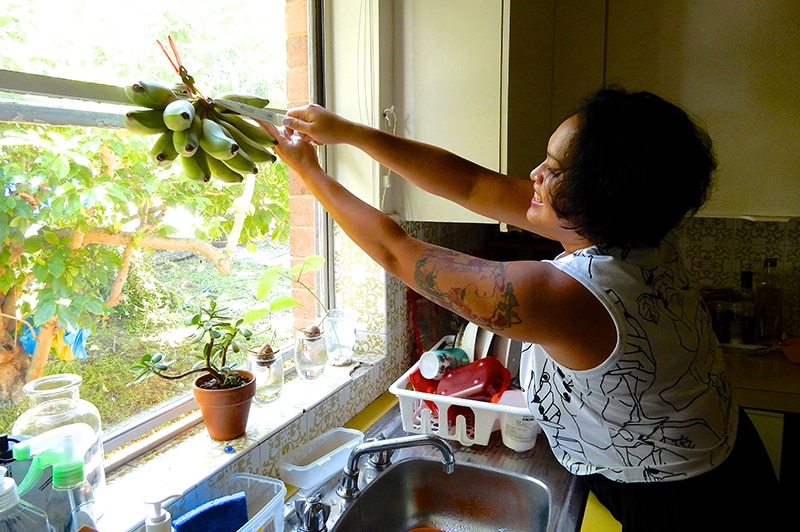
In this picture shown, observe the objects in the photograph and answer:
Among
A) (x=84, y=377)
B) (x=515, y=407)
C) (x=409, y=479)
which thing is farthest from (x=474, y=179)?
(x=84, y=377)

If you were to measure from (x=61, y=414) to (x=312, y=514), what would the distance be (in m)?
0.44

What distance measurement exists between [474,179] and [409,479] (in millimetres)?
707

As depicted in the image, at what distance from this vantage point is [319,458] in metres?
1.30

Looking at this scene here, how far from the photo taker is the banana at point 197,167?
89cm

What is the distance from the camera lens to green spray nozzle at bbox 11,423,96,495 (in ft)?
2.52

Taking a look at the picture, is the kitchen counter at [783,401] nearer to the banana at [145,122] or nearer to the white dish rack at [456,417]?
the white dish rack at [456,417]

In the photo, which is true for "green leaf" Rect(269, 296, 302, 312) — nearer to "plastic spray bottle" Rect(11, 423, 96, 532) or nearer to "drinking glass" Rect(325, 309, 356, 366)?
"drinking glass" Rect(325, 309, 356, 366)

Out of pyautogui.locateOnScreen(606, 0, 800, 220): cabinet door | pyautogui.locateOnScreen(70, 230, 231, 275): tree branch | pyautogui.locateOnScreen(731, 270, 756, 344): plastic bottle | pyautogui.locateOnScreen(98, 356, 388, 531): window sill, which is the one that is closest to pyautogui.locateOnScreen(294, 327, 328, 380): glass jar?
pyautogui.locateOnScreen(98, 356, 388, 531): window sill

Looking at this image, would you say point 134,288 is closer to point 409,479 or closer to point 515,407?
point 409,479

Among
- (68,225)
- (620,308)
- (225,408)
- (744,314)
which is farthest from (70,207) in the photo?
(744,314)

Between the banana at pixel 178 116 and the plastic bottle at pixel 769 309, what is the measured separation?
216 centimetres

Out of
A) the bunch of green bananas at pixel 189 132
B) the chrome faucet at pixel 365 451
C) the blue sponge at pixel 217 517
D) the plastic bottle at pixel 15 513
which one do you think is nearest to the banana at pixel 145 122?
the bunch of green bananas at pixel 189 132

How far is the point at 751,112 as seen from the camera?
5.40ft

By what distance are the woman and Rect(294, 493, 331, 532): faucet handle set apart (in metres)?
0.42
